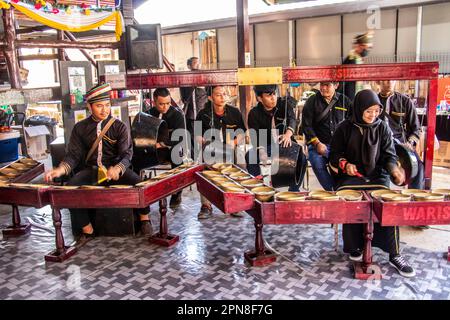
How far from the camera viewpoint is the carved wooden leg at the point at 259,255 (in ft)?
10.7

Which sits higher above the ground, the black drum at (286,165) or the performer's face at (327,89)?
the performer's face at (327,89)

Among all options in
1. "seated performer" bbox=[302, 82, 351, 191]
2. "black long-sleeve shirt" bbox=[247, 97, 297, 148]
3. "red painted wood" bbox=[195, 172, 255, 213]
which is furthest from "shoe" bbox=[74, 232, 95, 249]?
"seated performer" bbox=[302, 82, 351, 191]

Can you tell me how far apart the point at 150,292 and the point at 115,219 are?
1.23 m

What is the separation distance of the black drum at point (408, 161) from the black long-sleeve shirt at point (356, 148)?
12.3 inches

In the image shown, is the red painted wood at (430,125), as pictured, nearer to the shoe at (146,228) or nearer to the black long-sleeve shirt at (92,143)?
the shoe at (146,228)

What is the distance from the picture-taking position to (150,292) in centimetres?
294

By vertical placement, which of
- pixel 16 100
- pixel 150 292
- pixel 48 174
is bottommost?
pixel 150 292

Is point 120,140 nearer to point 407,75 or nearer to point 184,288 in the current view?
point 184,288

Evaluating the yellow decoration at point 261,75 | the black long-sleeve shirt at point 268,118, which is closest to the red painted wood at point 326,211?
the black long-sleeve shirt at point 268,118

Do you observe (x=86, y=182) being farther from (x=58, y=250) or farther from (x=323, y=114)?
(x=323, y=114)

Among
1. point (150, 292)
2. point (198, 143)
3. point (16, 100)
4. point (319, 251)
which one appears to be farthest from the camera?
point (198, 143)

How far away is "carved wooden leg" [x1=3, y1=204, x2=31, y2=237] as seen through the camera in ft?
13.8

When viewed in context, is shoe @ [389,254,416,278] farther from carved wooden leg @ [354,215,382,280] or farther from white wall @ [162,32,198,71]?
white wall @ [162,32,198,71]

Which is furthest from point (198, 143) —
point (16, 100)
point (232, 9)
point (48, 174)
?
point (232, 9)
